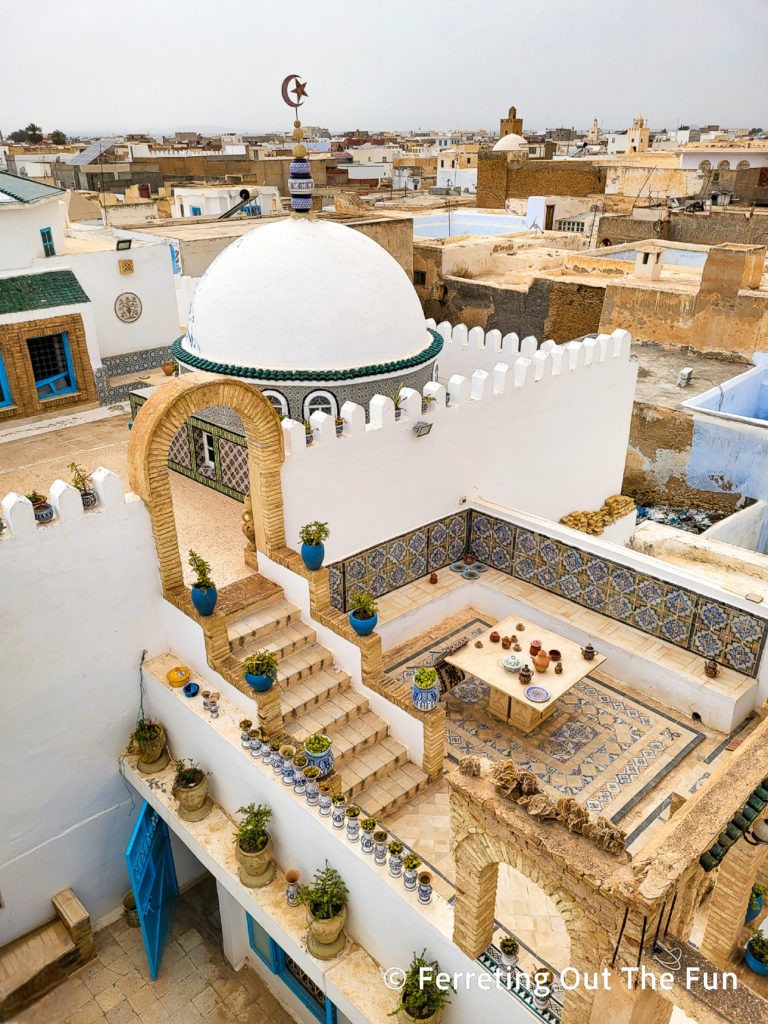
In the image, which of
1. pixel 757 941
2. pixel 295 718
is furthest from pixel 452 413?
pixel 757 941

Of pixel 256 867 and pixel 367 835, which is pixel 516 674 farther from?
pixel 256 867

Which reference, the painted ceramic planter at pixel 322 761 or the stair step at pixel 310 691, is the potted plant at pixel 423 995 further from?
the stair step at pixel 310 691

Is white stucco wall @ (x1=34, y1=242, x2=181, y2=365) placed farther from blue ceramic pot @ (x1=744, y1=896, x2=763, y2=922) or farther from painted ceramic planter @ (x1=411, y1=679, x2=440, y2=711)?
blue ceramic pot @ (x1=744, y1=896, x2=763, y2=922)

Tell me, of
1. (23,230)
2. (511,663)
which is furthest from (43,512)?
(23,230)

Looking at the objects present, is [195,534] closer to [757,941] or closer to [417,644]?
[417,644]

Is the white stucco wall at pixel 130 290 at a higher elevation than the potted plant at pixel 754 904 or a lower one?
higher

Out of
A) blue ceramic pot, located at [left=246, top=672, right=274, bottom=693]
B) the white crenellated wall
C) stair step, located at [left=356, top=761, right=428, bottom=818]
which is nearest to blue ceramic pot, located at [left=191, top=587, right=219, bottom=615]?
blue ceramic pot, located at [left=246, top=672, right=274, bottom=693]

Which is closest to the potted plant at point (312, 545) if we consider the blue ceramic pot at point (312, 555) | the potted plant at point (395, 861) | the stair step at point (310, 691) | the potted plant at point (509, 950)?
the blue ceramic pot at point (312, 555)
